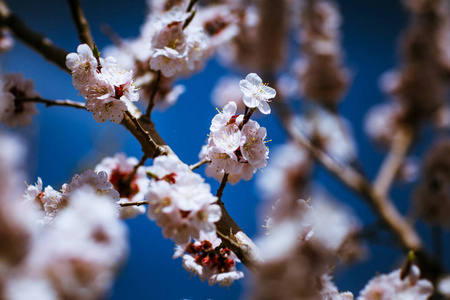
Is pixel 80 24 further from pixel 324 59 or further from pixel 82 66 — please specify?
pixel 324 59

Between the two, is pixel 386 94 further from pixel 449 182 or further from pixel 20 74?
pixel 20 74

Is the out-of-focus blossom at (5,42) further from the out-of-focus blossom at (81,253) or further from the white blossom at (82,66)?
the out-of-focus blossom at (81,253)

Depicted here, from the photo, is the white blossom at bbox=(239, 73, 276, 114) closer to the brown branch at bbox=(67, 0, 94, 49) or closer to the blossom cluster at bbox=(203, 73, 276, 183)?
the blossom cluster at bbox=(203, 73, 276, 183)

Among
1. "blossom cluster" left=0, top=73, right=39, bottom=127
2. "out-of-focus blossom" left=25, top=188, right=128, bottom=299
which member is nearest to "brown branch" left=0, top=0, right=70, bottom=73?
"blossom cluster" left=0, top=73, right=39, bottom=127

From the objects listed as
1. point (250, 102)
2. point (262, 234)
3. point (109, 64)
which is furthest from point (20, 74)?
point (262, 234)

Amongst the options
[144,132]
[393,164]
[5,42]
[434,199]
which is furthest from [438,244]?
[5,42]

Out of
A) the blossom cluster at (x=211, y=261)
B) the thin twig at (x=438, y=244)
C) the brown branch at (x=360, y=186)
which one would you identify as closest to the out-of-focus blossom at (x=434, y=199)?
the brown branch at (x=360, y=186)
